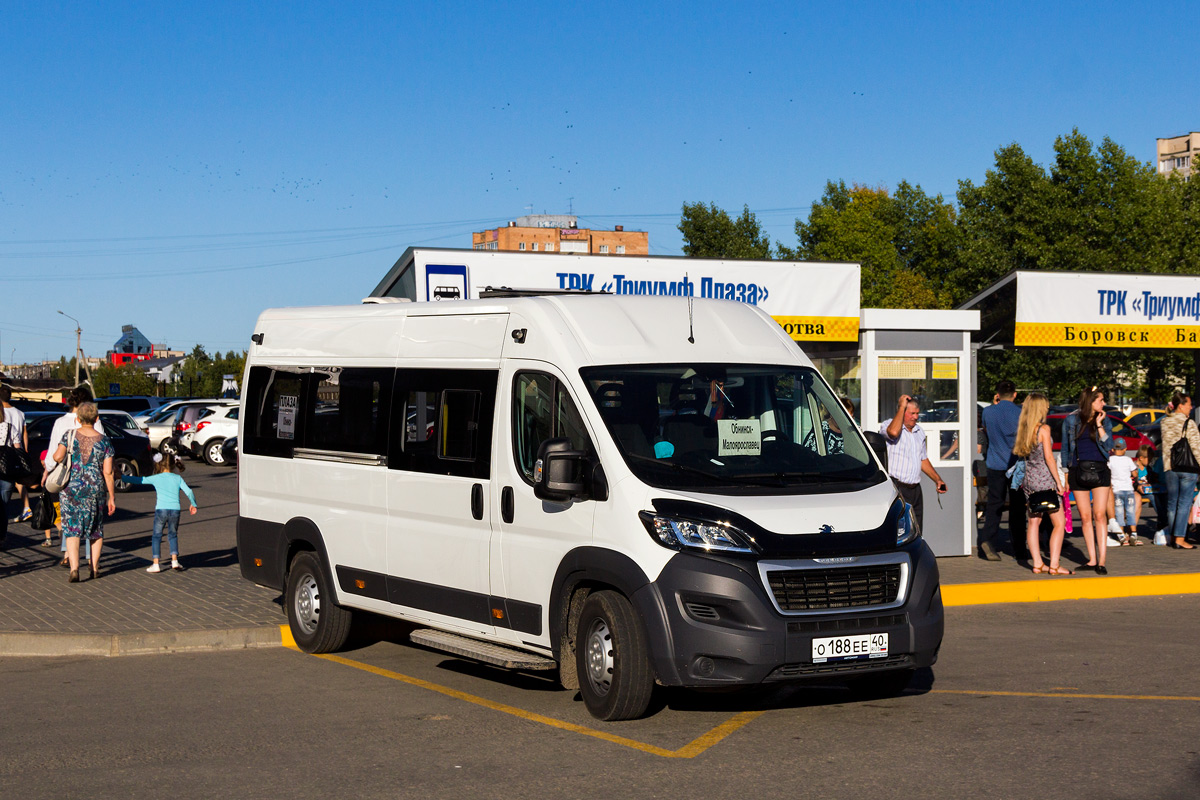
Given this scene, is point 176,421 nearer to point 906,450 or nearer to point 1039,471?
point 906,450

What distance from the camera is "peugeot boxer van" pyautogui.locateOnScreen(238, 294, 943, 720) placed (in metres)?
6.61

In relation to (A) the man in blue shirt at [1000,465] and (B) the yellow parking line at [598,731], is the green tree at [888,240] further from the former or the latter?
(B) the yellow parking line at [598,731]

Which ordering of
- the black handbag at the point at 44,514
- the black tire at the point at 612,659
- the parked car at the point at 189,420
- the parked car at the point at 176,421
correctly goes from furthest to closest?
the parked car at the point at 176,421
the parked car at the point at 189,420
the black handbag at the point at 44,514
the black tire at the point at 612,659

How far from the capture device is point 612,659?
6.95m

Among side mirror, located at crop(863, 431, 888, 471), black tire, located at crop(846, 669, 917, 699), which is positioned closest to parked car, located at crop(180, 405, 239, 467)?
side mirror, located at crop(863, 431, 888, 471)

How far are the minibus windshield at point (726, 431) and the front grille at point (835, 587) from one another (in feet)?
1.65

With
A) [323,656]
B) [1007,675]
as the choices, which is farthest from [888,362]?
[323,656]

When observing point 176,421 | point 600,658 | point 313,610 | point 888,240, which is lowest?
point 313,610

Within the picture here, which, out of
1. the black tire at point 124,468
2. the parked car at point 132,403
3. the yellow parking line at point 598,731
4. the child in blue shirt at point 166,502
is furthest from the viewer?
the parked car at point 132,403

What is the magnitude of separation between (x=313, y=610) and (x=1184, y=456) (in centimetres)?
1050

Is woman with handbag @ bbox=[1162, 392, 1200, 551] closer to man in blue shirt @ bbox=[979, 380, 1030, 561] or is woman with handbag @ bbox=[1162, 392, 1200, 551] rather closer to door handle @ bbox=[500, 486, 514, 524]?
man in blue shirt @ bbox=[979, 380, 1030, 561]

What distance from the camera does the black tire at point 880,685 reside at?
7.67 m

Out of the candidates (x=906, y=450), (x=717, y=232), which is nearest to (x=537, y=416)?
(x=906, y=450)

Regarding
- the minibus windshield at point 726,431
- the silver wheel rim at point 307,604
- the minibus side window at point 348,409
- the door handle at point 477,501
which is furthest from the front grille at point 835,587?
the silver wheel rim at point 307,604
